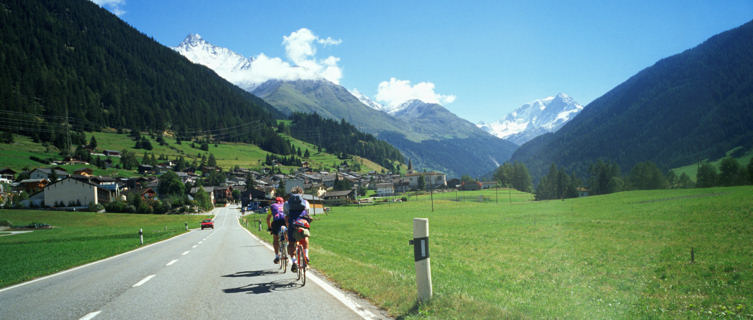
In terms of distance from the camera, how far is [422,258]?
711 centimetres

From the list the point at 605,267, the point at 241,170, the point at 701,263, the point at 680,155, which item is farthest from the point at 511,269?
the point at 680,155

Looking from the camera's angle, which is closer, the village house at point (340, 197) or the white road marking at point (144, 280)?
the white road marking at point (144, 280)

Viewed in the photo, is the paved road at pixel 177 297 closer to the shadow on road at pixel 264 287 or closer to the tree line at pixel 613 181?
the shadow on road at pixel 264 287

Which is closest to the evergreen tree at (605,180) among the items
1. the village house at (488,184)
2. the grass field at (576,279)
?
the village house at (488,184)

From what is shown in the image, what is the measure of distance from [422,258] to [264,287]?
464 centimetres

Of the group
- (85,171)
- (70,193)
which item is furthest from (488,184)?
(85,171)

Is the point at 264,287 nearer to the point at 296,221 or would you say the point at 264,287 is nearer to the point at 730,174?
the point at 296,221

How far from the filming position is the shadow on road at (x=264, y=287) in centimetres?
891

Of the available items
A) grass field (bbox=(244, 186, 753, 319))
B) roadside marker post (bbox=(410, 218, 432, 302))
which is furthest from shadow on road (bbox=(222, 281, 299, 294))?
roadside marker post (bbox=(410, 218, 432, 302))

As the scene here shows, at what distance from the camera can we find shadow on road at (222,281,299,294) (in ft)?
29.2

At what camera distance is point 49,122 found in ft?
555

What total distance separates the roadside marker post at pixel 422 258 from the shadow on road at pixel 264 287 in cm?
390

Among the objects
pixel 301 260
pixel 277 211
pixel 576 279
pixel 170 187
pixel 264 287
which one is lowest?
pixel 576 279

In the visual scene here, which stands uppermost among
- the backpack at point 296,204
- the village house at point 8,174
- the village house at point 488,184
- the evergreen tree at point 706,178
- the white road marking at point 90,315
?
the village house at point 8,174
